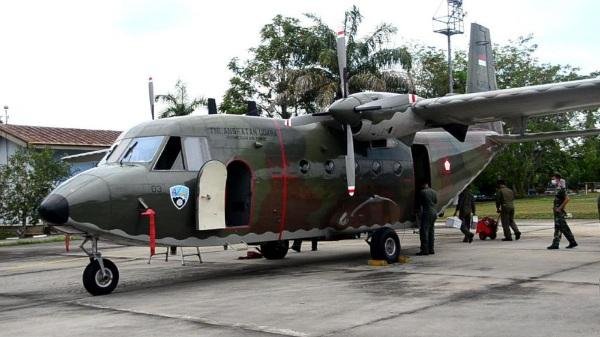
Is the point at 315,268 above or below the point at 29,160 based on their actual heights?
below

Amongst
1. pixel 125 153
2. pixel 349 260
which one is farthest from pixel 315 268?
pixel 125 153

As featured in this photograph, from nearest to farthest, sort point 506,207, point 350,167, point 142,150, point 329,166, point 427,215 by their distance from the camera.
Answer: point 142,150, point 350,167, point 329,166, point 427,215, point 506,207

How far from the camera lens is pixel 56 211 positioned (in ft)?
32.1

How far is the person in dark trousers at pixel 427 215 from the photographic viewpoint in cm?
1487

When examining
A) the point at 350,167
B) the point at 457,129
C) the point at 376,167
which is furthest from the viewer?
the point at 376,167

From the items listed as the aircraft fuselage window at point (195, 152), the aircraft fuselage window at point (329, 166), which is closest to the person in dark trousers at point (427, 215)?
the aircraft fuselage window at point (329, 166)

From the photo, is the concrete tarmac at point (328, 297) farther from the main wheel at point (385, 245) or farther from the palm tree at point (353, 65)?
the palm tree at point (353, 65)

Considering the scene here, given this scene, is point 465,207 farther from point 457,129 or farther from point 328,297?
point 328,297

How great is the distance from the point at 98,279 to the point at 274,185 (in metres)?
3.90

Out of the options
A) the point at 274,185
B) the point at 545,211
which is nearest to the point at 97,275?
the point at 274,185

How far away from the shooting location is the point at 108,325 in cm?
789

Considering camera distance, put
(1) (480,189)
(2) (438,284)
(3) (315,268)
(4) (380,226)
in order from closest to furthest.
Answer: (2) (438,284), (3) (315,268), (4) (380,226), (1) (480,189)

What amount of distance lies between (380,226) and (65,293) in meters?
7.17

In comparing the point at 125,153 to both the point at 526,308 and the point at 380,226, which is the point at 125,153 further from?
the point at 526,308
